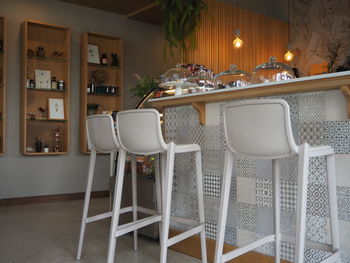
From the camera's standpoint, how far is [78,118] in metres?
5.93

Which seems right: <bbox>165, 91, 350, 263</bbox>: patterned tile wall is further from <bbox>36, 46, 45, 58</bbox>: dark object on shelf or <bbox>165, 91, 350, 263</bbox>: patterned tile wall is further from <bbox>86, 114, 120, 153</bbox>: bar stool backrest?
<bbox>36, 46, 45, 58</bbox>: dark object on shelf

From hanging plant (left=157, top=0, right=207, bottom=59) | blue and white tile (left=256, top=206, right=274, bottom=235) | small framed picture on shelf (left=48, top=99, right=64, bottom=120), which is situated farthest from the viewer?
small framed picture on shelf (left=48, top=99, right=64, bottom=120)

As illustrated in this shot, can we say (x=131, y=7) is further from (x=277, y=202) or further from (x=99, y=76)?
(x=277, y=202)

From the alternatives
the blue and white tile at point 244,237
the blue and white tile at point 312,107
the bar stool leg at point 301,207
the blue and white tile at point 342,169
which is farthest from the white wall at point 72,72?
the bar stool leg at point 301,207

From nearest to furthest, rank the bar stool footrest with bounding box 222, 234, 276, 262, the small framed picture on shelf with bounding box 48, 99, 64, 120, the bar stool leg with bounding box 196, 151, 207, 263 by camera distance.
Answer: the bar stool footrest with bounding box 222, 234, 276, 262 → the bar stool leg with bounding box 196, 151, 207, 263 → the small framed picture on shelf with bounding box 48, 99, 64, 120

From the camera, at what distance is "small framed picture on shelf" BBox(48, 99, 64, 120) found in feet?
18.4

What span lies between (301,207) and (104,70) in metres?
4.93

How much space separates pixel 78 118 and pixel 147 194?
2847 mm

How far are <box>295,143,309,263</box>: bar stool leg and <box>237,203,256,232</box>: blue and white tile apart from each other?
885 millimetres

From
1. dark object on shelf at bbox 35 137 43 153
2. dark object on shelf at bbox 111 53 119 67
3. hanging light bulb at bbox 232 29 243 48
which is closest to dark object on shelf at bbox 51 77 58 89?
dark object on shelf at bbox 35 137 43 153

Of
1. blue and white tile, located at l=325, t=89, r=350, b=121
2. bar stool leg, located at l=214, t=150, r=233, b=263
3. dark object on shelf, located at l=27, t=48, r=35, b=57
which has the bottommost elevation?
bar stool leg, located at l=214, t=150, r=233, b=263

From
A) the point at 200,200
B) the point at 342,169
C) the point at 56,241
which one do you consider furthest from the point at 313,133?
the point at 56,241

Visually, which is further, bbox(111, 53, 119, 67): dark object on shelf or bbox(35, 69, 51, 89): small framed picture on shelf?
bbox(111, 53, 119, 67): dark object on shelf

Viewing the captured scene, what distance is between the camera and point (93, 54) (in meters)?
6.03
